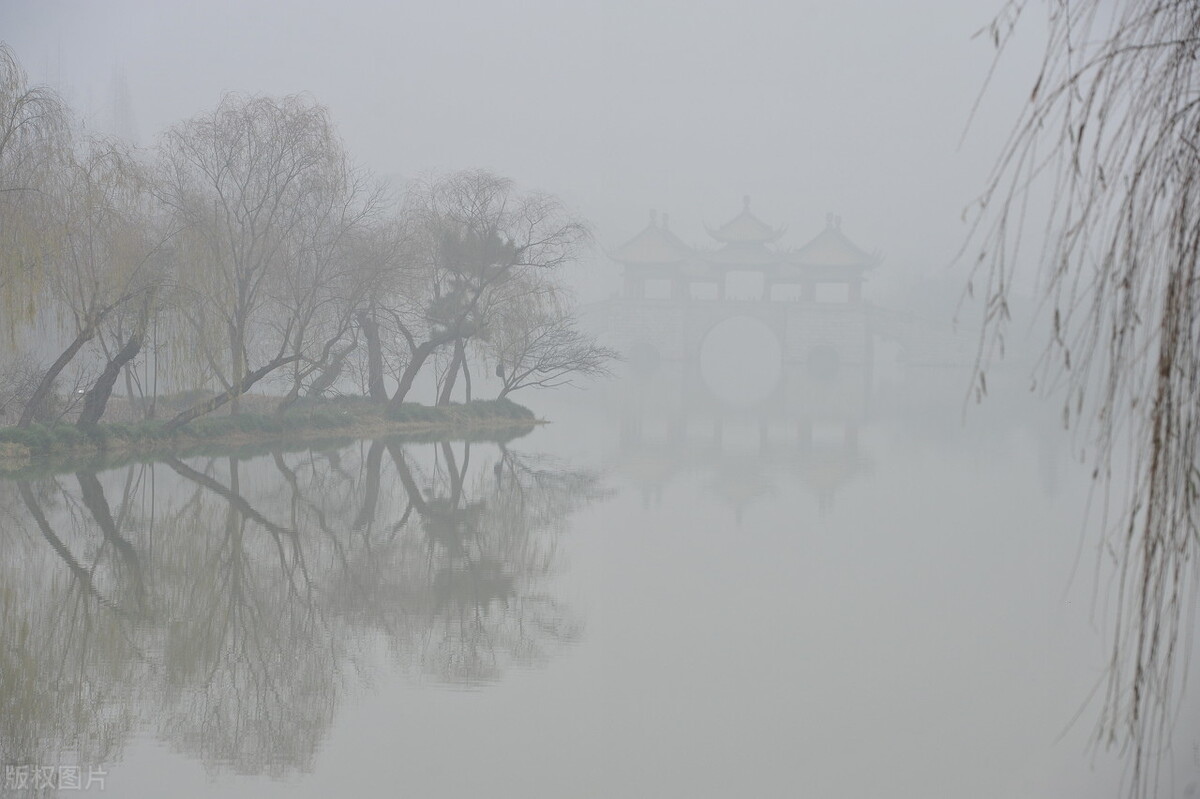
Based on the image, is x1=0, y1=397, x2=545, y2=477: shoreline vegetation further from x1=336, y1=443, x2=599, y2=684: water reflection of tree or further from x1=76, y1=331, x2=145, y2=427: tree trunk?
x1=336, y1=443, x2=599, y2=684: water reflection of tree

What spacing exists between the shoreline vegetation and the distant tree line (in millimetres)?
282

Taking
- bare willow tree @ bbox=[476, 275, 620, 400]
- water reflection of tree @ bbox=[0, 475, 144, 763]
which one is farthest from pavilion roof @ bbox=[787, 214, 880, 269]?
water reflection of tree @ bbox=[0, 475, 144, 763]

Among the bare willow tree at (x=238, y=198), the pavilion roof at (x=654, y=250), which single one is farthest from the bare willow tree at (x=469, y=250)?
the pavilion roof at (x=654, y=250)

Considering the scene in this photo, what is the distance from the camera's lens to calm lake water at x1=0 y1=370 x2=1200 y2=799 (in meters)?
3.51

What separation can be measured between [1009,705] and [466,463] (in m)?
8.08

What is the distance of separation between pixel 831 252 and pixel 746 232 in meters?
3.13

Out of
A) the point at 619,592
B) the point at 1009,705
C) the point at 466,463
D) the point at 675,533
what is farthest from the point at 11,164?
the point at 1009,705

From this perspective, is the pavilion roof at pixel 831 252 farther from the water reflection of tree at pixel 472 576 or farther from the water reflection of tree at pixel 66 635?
the water reflection of tree at pixel 66 635

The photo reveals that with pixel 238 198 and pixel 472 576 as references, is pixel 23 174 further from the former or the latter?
pixel 472 576

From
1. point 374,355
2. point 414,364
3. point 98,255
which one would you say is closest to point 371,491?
point 98,255

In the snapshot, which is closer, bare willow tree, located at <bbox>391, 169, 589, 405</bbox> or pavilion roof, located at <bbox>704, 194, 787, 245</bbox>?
bare willow tree, located at <bbox>391, 169, 589, 405</bbox>

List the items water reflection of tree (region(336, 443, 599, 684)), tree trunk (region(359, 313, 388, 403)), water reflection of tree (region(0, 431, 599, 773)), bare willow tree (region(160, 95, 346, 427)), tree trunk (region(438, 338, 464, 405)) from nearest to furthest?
water reflection of tree (region(0, 431, 599, 773))
water reflection of tree (region(336, 443, 599, 684))
bare willow tree (region(160, 95, 346, 427))
tree trunk (region(359, 313, 388, 403))
tree trunk (region(438, 338, 464, 405))

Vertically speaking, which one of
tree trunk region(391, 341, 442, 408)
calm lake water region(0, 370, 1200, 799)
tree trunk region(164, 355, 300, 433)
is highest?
tree trunk region(391, 341, 442, 408)

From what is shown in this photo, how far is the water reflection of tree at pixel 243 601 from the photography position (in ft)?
12.4
